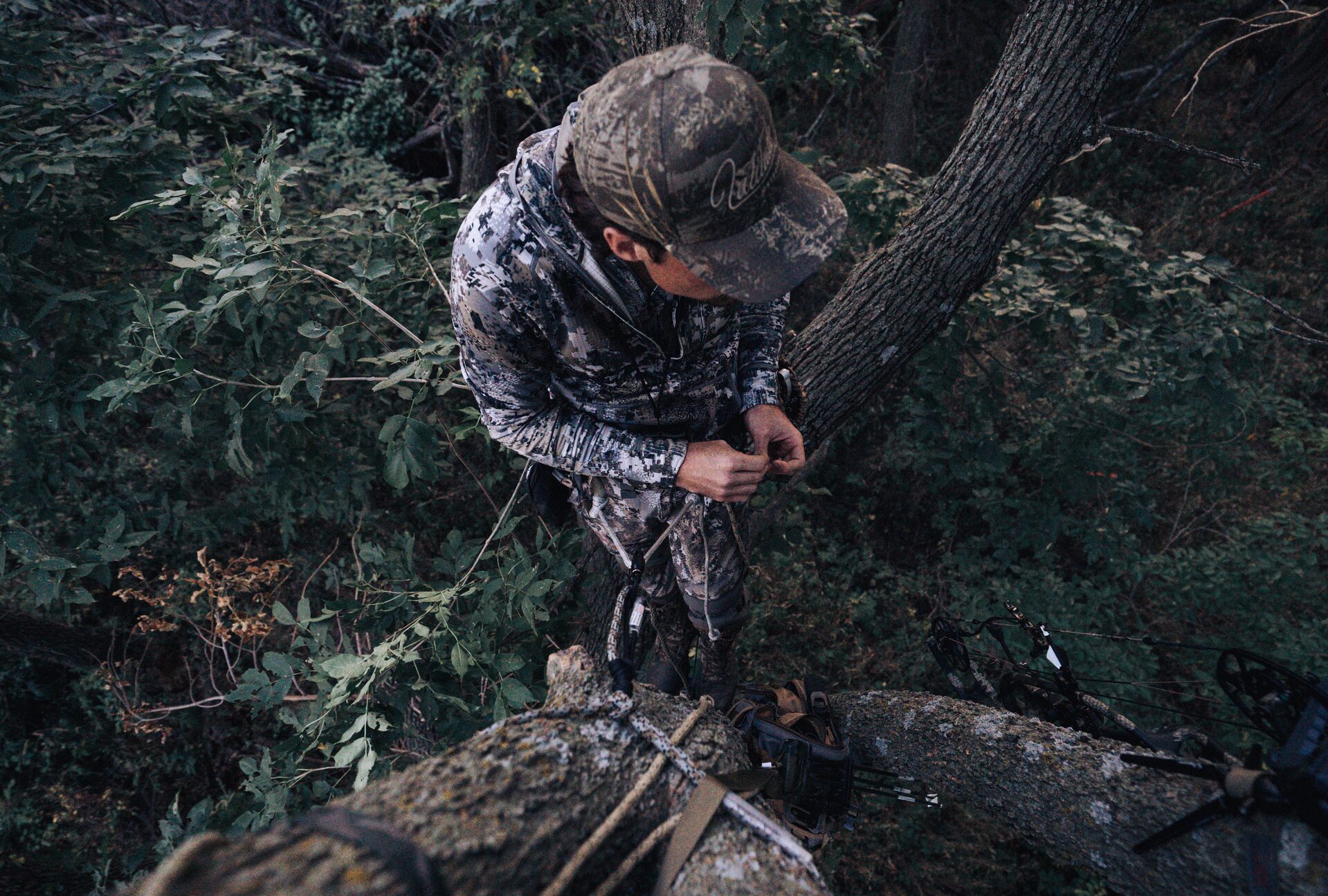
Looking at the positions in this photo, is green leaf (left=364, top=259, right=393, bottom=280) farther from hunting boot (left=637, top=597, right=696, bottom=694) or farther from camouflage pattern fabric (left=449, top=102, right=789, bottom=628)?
hunting boot (left=637, top=597, right=696, bottom=694)

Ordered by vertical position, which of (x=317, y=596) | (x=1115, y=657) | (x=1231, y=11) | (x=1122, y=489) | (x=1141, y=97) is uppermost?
(x=1231, y=11)

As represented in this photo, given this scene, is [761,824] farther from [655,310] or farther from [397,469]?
[397,469]

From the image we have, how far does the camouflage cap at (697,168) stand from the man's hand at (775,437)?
64 centimetres

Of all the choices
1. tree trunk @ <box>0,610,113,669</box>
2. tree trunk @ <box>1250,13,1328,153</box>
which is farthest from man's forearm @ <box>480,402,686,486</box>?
tree trunk @ <box>1250,13,1328,153</box>

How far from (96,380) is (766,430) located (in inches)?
111

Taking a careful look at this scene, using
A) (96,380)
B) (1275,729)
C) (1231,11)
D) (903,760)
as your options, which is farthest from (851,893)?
(1231,11)

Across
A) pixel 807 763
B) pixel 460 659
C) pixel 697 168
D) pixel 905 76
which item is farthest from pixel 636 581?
pixel 905 76

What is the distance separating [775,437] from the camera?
2.10 metres

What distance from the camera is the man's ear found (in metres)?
1.51

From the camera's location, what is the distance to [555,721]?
1.16 m

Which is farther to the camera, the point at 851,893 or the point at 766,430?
the point at 851,893

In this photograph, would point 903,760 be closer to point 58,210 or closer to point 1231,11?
point 58,210

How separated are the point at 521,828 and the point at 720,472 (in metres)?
0.98

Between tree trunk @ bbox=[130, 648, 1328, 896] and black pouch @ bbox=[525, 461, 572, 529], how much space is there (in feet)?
3.16
